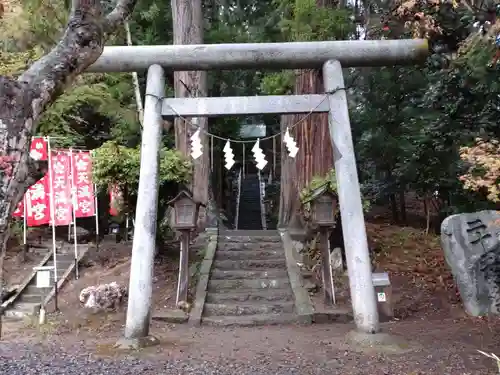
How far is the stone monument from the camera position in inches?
314

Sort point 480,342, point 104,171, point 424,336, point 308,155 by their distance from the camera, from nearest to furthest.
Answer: point 480,342 < point 424,336 < point 104,171 < point 308,155

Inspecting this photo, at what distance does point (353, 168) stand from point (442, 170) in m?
7.19

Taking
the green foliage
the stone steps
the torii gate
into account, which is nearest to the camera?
the torii gate

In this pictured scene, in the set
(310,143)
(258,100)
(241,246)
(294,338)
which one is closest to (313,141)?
(310,143)

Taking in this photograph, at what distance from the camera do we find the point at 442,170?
519 inches

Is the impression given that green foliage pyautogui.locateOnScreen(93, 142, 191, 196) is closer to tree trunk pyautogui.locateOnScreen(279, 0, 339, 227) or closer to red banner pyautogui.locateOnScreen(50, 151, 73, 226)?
red banner pyautogui.locateOnScreen(50, 151, 73, 226)

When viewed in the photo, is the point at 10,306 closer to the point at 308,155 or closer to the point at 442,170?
the point at 308,155

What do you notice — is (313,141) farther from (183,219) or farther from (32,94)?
(32,94)

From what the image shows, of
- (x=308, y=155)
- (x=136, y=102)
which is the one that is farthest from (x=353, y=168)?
(x=136, y=102)

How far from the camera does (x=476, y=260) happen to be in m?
8.03

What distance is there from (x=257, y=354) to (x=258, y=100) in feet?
10.8

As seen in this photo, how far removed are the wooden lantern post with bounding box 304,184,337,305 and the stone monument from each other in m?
1.87

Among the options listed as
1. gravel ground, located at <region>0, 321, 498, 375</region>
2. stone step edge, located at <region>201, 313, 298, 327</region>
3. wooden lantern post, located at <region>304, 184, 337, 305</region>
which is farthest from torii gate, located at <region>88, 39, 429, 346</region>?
stone step edge, located at <region>201, 313, 298, 327</region>

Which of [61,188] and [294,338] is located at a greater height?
[61,188]
